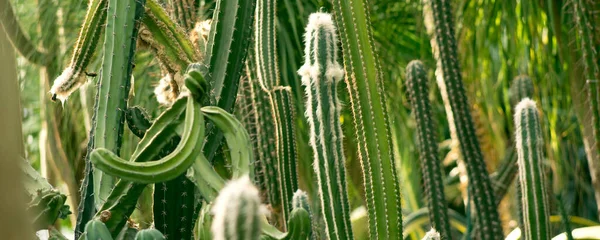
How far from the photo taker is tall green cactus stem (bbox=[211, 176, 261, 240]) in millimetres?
781

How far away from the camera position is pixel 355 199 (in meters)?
3.69

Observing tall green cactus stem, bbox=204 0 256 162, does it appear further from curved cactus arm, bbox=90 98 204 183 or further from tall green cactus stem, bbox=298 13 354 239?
curved cactus arm, bbox=90 98 204 183

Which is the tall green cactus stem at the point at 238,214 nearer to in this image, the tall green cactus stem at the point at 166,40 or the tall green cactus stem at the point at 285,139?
the tall green cactus stem at the point at 166,40

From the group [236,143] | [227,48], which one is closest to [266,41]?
[227,48]

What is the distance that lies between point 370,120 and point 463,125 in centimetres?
79

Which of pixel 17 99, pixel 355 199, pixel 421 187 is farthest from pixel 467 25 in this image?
pixel 17 99

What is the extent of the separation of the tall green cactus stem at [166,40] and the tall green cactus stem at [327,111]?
0.23 meters

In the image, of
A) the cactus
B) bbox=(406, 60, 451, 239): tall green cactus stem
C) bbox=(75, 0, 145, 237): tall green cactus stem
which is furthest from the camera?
bbox=(406, 60, 451, 239): tall green cactus stem

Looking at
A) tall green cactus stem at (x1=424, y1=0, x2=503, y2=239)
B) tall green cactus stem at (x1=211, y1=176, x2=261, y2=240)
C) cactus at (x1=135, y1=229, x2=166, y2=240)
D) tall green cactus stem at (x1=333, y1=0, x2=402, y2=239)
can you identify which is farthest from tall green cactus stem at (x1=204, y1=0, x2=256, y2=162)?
tall green cactus stem at (x1=424, y1=0, x2=503, y2=239)

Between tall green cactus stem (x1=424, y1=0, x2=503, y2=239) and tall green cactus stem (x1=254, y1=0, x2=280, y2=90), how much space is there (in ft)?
2.14

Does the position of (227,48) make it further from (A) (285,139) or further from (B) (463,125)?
(B) (463,125)

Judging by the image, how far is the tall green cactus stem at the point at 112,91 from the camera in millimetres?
1301

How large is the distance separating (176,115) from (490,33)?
2.55 meters

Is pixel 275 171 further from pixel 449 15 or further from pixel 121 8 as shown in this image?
pixel 121 8
